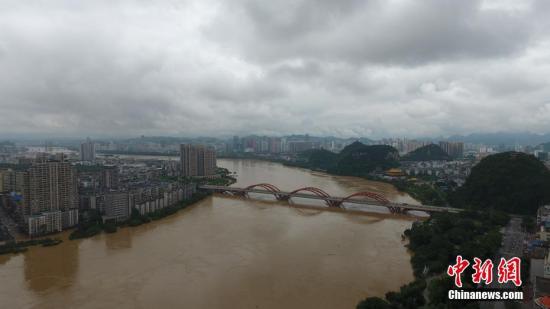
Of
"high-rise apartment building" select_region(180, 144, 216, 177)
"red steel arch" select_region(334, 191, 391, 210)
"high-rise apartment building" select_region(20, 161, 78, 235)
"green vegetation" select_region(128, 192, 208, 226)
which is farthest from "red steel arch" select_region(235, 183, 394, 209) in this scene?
"high-rise apartment building" select_region(20, 161, 78, 235)

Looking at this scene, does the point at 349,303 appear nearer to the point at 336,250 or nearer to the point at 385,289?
the point at 385,289

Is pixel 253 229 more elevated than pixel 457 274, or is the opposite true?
pixel 457 274

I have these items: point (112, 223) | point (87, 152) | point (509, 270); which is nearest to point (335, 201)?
point (112, 223)

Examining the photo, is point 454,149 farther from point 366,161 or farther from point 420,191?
point 420,191

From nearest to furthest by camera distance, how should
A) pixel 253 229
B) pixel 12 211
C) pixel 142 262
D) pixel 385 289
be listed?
pixel 385 289, pixel 142 262, pixel 253 229, pixel 12 211

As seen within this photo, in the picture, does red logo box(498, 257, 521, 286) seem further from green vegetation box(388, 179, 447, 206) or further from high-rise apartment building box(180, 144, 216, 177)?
high-rise apartment building box(180, 144, 216, 177)

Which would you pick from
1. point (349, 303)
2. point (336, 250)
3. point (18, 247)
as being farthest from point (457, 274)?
point (18, 247)
